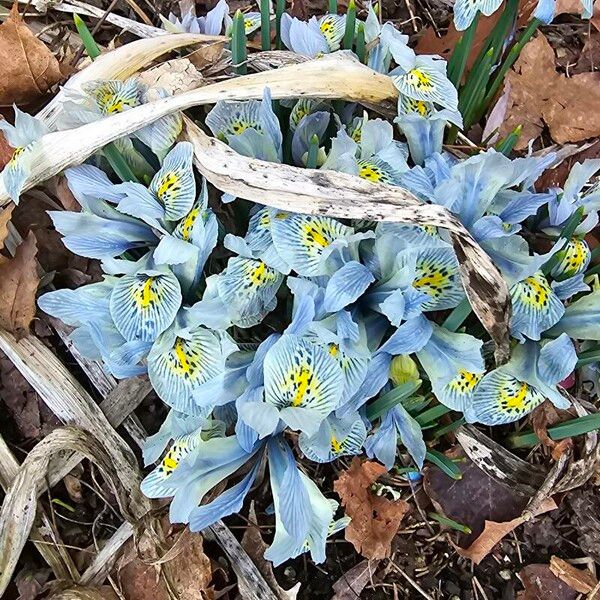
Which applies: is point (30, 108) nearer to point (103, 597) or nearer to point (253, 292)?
point (253, 292)

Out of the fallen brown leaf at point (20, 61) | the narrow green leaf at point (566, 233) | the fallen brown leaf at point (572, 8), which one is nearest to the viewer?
the narrow green leaf at point (566, 233)

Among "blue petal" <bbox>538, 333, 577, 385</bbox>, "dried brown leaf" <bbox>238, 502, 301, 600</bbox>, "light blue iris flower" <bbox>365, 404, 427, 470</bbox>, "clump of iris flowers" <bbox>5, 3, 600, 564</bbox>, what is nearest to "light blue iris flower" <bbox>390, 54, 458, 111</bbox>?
"clump of iris flowers" <bbox>5, 3, 600, 564</bbox>

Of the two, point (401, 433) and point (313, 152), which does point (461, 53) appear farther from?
point (401, 433)

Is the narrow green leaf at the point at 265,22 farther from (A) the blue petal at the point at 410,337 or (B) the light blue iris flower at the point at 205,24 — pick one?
(A) the blue petal at the point at 410,337

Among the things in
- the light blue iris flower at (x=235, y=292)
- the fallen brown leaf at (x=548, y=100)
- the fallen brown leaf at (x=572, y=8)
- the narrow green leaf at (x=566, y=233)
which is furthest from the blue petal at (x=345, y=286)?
the fallen brown leaf at (x=572, y=8)

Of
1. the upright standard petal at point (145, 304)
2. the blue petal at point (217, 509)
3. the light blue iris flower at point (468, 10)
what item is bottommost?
the blue petal at point (217, 509)

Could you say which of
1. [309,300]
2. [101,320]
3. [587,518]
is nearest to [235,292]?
[309,300]

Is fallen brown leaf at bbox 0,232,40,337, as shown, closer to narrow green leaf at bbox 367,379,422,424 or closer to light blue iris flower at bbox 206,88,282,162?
light blue iris flower at bbox 206,88,282,162
